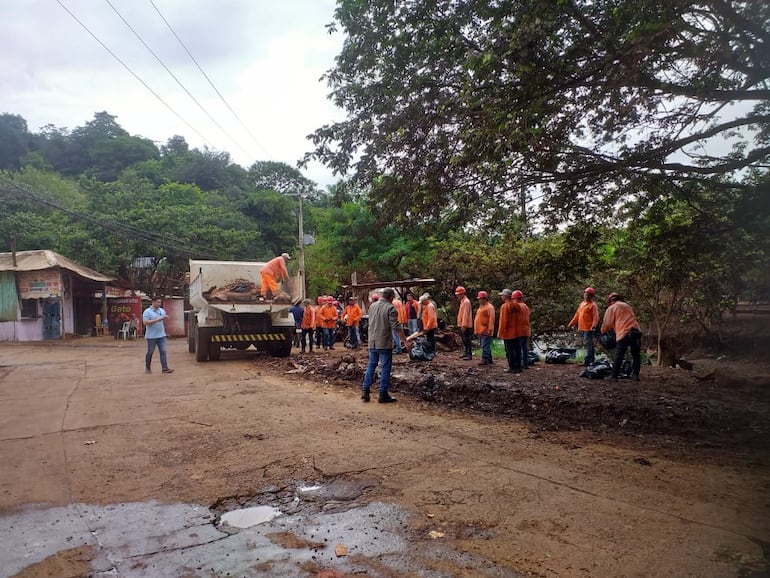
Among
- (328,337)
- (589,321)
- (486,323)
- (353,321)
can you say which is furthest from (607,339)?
(328,337)

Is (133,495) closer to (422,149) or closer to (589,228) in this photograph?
(422,149)

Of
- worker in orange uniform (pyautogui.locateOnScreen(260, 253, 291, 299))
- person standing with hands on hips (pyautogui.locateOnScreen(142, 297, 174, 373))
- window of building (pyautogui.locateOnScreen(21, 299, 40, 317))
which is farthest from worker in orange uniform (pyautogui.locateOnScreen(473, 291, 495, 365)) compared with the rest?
window of building (pyautogui.locateOnScreen(21, 299, 40, 317))

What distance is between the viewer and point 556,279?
358 inches

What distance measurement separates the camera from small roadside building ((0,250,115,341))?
73.7 feet

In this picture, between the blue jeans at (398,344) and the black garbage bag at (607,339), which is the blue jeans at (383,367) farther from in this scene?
the blue jeans at (398,344)

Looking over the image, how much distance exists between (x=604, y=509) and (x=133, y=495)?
354 cm

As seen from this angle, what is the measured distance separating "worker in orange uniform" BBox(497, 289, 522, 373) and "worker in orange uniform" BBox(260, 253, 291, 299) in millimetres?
5644

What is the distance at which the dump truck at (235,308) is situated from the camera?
1303 centimetres

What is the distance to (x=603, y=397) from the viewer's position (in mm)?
7582

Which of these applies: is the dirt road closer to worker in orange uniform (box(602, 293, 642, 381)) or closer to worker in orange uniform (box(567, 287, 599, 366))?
worker in orange uniform (box(602, 293, 642, 381))

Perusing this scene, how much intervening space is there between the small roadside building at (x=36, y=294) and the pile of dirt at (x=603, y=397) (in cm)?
1695

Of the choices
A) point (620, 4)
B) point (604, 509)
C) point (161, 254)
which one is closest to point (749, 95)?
point (620, 4)

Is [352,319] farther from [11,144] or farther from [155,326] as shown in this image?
[11,144]

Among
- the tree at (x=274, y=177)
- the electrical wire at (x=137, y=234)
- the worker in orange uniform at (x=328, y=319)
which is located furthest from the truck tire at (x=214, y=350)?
the tree at (x=274, y=177)
